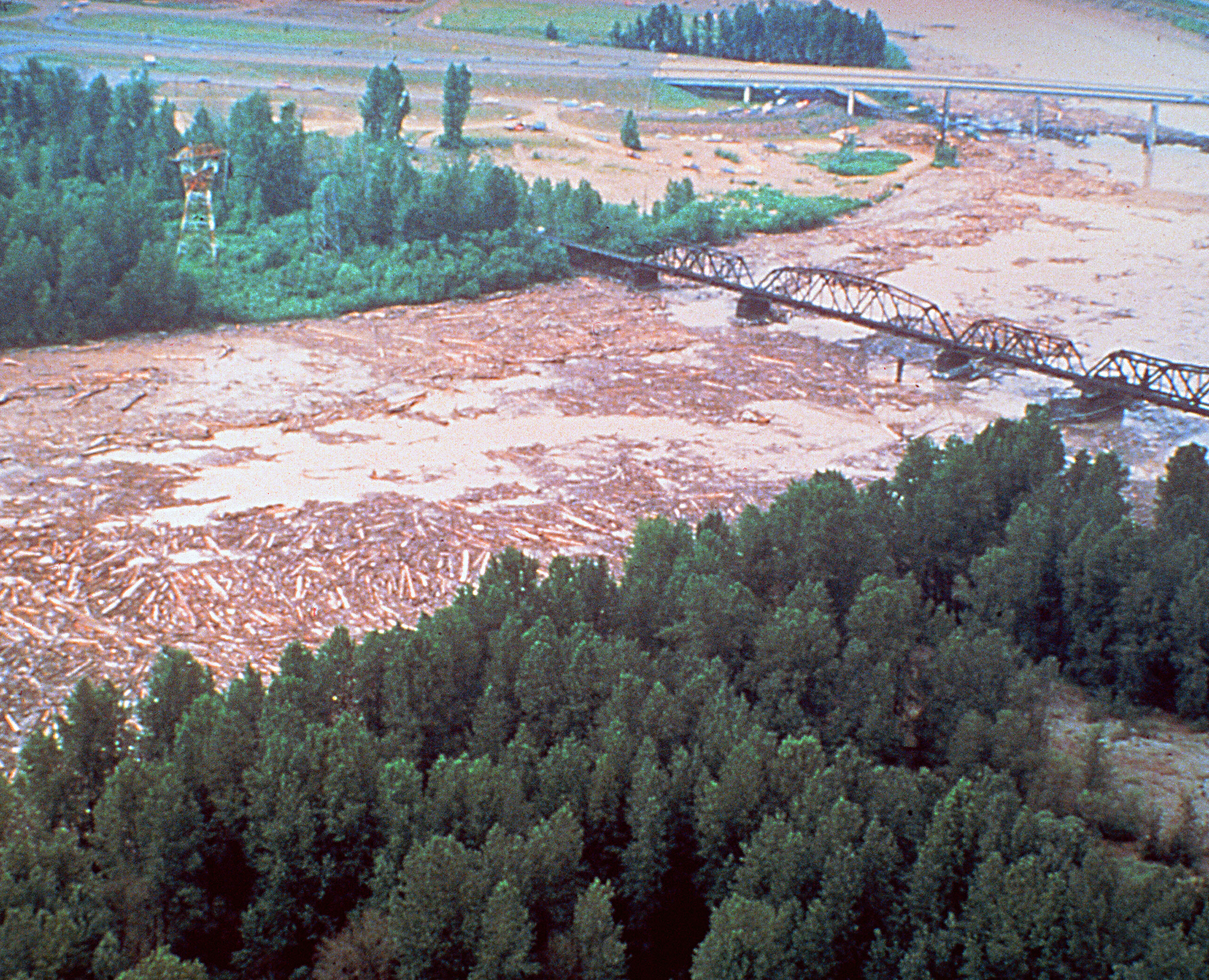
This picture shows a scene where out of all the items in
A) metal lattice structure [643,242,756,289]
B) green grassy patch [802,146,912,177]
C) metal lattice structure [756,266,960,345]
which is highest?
green grassy patch [802,146,912,177]

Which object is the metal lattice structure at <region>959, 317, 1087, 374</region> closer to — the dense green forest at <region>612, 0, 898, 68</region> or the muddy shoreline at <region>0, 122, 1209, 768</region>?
the muddy shoreline at <region>0, 122, 1209, 768</region>

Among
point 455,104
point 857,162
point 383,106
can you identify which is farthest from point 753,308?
point 455,104

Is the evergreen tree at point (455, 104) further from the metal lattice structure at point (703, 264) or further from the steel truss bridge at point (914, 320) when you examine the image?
the steel truss bridge at point (914, 320)

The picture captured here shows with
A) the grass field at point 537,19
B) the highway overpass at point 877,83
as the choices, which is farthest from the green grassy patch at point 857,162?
the grass field at point 537,19

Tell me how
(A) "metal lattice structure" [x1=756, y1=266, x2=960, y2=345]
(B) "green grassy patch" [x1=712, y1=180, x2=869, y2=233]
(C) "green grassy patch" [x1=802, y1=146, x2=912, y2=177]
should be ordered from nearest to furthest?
1. (A) "metal lattice structure" [x1=756, y1=266, x2=960, y2=345]
2. (B) "green grassy patch" [x1=712, y1=180, x2=869, y2=233]
3. (C) "green grassy patch" [x1=802, y1=146, x2=912, y2=177]

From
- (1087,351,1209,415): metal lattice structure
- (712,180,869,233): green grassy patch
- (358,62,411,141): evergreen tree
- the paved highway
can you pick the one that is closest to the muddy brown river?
(1087,351,1209,415): metal lattice structure

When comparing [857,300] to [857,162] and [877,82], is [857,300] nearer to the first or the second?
[857,162]

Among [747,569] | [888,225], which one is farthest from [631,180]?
[747,569]
